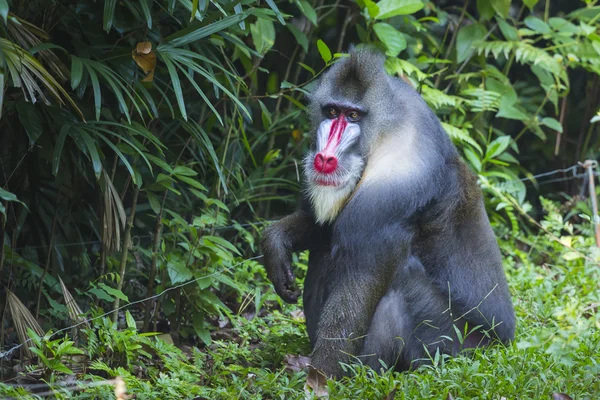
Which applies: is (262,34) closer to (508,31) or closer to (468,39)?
(468,39)

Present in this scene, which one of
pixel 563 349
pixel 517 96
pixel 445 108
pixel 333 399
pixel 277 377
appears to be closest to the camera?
pixel 563 349

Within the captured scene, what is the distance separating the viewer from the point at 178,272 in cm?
490

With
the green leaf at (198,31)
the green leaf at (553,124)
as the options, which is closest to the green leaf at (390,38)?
the green leaf at (553,124)

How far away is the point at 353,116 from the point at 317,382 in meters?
1.53

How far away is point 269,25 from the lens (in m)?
5.67

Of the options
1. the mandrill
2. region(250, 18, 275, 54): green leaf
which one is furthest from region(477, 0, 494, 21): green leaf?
the mandrill

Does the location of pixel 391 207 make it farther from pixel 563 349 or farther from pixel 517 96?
pixel 517 96

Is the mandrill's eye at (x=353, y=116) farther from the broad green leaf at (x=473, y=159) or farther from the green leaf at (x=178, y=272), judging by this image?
the broad green leaf at (x=473, y=159)

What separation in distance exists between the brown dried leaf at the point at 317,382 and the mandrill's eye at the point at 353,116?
1.44 m

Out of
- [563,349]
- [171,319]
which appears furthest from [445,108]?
[563,349]

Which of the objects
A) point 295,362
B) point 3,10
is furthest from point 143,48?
point 295,362

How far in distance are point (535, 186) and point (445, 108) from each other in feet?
4.92

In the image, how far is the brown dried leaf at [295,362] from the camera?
454cm

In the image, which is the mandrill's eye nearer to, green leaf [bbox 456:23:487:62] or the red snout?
the red snout
